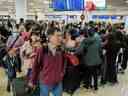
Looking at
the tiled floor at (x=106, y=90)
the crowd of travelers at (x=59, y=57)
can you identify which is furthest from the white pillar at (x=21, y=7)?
the tiled floor at (x=106, y=90)

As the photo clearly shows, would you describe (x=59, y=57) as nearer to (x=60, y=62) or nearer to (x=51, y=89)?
(x=60, y=62)

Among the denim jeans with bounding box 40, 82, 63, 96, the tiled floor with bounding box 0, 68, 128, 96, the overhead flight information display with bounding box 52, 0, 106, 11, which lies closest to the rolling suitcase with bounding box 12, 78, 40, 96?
the denim jeans with bounding box 40, 82, 63, 96

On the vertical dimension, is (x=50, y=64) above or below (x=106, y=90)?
above

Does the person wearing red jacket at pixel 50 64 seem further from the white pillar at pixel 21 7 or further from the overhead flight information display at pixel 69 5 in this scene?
the white pillar at pixel 21 7

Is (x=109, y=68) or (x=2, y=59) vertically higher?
(x=2, y=59)

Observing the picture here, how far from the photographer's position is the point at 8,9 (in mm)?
34125

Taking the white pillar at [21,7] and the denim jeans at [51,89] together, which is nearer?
the denim jeans at [51,89]

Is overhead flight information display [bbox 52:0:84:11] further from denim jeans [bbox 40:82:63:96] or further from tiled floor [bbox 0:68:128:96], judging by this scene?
denim jeans [bbox 40:82:63:96]

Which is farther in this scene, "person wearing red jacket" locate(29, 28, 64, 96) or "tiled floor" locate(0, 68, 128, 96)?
"tiled floor" locate(0, 68, 128, 96)

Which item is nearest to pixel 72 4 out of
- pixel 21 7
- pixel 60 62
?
pixel 21 7

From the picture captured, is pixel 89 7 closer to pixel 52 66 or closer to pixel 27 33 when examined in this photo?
pixel 27 33

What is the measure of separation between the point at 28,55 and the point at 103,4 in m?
9.95

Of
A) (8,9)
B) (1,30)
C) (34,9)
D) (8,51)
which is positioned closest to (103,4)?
(1,30)

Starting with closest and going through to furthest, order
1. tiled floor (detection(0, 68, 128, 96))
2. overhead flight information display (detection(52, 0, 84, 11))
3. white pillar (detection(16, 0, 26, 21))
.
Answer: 1. tiled floor (detection(0, 68, 128, 96))
2. overhead flight information display (detection(52, 0, 84, 11))
3. white pillar (detection(16, 0, 26, 21))
